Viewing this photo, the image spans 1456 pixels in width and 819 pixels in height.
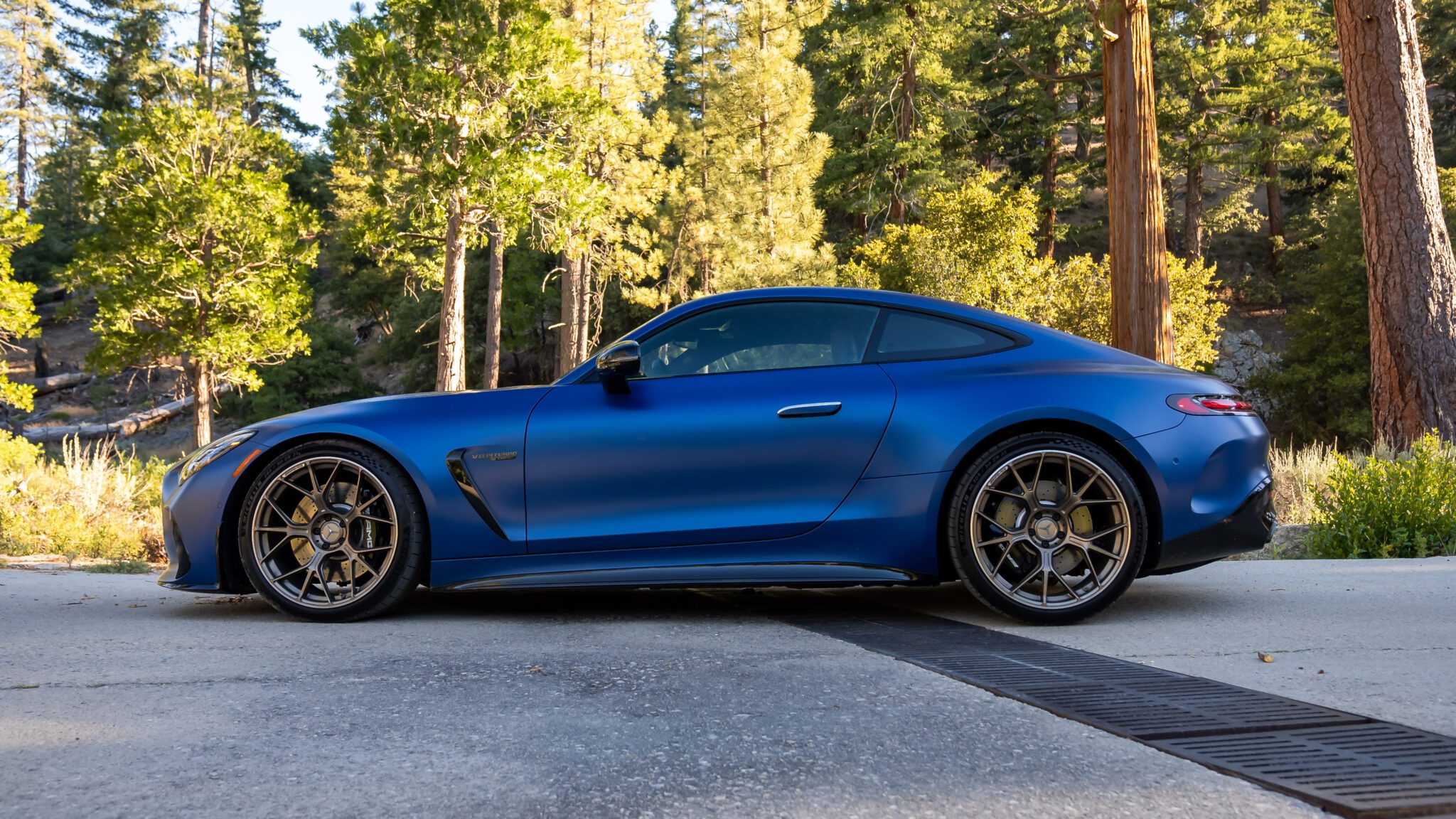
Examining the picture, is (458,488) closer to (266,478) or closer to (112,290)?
(266,478)

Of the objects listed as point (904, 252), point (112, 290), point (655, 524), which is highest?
point (904, 252)

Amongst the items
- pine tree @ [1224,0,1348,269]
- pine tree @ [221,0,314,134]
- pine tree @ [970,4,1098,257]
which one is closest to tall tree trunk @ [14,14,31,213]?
pine tree @ [221,0,314,134]

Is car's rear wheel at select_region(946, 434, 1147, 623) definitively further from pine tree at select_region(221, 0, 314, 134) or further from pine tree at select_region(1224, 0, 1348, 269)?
pine tree at select_region(221, 0, 314, 134)

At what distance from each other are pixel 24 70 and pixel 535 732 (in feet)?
252

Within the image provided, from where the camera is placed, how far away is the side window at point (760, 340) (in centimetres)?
463

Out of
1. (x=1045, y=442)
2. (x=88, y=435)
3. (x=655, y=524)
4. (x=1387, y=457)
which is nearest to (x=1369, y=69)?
(x=1387, y=457)

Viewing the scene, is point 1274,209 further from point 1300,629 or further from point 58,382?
point 58,382

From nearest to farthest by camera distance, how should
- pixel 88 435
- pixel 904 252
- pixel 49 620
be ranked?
pixel 49 620, pixel 904 252, pixel 88 435

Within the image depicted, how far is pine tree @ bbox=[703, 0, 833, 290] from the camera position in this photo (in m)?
33.0

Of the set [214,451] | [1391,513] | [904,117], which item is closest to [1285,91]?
[904,117]

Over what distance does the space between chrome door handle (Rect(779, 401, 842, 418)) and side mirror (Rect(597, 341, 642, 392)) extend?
64cm

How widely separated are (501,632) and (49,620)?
216 cm

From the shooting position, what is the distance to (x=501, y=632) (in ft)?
14.2

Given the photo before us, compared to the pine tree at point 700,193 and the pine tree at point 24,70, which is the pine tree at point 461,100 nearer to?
the pine tree at point 700,193
